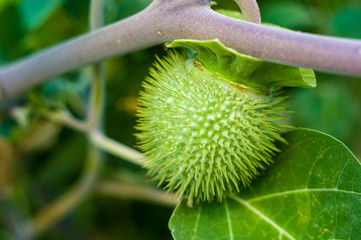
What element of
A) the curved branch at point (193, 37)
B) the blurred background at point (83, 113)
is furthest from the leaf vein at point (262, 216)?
the blurred background at point (83, 113)

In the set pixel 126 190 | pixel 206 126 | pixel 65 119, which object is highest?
pixel 206 126

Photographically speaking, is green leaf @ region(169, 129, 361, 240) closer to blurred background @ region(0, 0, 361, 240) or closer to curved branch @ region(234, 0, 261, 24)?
curved branch @ region(234, 0, 261, 24)

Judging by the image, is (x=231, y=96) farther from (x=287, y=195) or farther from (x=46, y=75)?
(x=46, y=75)

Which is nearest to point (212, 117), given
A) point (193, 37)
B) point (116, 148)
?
point (193, 37)

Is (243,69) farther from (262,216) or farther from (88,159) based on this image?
(88,159)

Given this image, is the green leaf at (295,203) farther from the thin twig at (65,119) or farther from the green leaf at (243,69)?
the thin twig at (65,119)

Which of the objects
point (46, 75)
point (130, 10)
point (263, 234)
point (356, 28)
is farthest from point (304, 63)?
point (356, 28)
